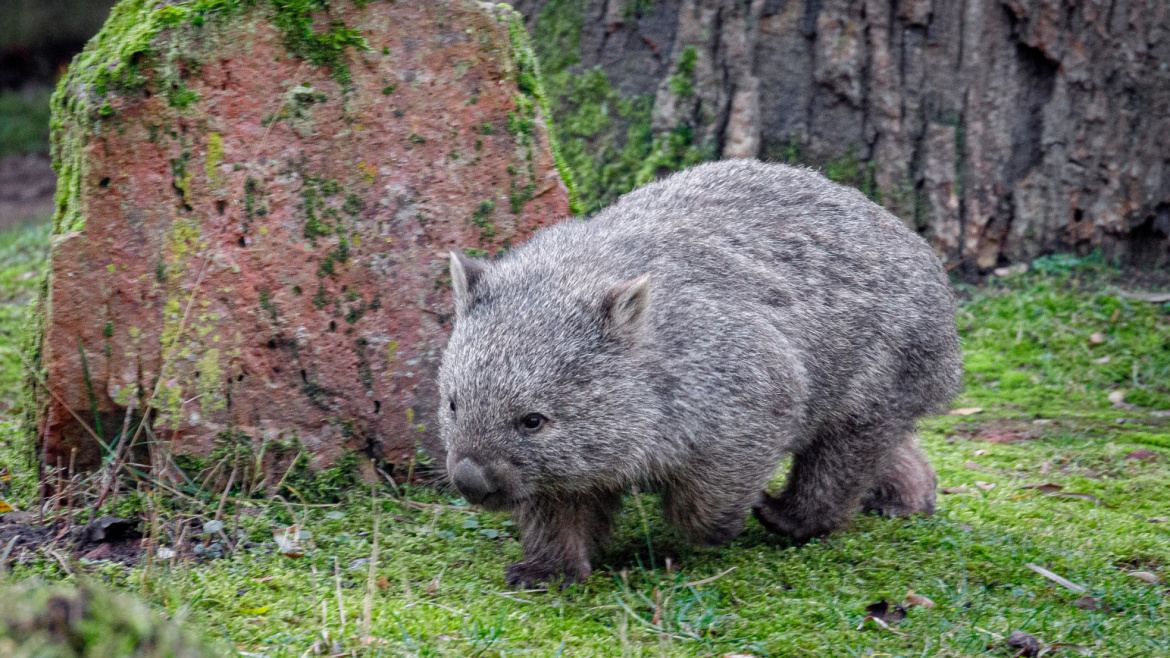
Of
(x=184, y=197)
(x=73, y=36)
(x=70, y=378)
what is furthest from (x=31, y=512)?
(x=73, y=36)

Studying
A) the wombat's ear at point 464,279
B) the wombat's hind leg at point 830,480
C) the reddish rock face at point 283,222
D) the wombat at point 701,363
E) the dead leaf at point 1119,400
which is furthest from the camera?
the dead leaf at point 1119,400

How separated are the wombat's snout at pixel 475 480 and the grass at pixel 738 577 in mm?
399

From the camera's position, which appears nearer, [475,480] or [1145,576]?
[475,480]

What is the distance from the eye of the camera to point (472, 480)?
4.06 meters

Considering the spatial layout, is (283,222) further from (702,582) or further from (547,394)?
(702,582)

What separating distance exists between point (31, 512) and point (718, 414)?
2.93 meters

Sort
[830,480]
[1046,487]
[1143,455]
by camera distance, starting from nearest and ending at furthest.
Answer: [830,480], [1046,487], [1143,455]

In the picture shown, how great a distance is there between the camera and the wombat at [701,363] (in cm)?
417

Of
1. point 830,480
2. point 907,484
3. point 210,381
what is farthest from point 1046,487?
point 210,381

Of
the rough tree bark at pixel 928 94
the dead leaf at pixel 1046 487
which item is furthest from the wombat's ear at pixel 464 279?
the rough tree bark at pixel 928 94

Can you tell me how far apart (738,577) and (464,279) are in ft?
5.63

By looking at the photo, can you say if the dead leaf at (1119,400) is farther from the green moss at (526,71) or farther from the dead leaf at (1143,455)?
the green moss at (526,71)

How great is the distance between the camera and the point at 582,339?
4238 millimetres

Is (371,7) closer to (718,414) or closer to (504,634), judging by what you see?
(718,414)
